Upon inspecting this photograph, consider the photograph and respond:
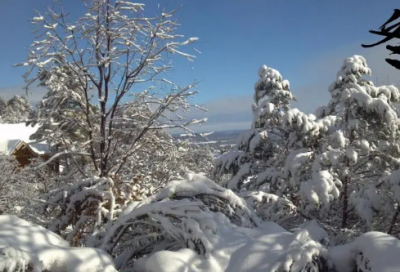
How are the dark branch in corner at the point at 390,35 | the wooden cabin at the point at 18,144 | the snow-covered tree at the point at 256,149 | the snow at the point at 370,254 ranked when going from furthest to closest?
the wooden cabin at the point at 18,144
the snow-covered tree at the point at 256,149
the snow at the point at 370,254
the dark branch in corner at the point at 390,35

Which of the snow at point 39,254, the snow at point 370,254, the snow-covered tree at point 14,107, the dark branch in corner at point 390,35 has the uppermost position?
the snow-covered tree at point 14,107

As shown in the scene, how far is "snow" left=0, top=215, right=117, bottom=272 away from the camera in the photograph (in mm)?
2503

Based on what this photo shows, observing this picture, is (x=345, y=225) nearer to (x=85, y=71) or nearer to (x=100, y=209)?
(x=100, y=209)

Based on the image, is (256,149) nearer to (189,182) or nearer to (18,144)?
(189,182)

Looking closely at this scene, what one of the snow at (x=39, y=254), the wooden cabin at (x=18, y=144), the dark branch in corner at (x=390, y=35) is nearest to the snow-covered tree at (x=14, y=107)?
the wooden cabin at (x=18, y=144)

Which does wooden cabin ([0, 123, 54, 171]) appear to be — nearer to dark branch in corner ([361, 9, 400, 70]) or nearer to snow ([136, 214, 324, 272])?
snow ([136, 214, 324, 272])

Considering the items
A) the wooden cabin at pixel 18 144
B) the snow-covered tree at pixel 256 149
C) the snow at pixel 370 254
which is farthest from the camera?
the wooden cabin at pixel 18 144

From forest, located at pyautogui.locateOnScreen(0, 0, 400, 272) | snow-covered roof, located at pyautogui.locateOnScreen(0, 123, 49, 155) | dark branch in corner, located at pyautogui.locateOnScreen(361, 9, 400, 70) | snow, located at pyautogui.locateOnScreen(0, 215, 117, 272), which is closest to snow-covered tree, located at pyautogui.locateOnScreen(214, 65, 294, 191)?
forest, located at pyautogui.locateOnScreen(0, 0, 400, 272)

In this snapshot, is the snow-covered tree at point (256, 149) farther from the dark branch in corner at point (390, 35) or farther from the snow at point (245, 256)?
the dark branch in corner at point (390, 35)

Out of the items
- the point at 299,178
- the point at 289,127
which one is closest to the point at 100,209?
the point at 299,178

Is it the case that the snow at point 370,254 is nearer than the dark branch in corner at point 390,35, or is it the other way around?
the dark branch in corner at point 390,35

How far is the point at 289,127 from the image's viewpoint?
8.97 meters

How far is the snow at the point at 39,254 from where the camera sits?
2.50 meters

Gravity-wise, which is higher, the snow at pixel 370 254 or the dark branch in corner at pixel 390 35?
the dark branch in corner at pixel 390 35
